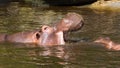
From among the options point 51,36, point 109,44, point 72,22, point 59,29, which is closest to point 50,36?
point 51,36

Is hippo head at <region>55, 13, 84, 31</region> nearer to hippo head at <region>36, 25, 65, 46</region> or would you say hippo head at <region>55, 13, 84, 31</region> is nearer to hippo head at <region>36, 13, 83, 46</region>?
hippo head at <region>36, 13, 83, 46</region>

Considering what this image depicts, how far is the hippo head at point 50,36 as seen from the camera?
8188mm

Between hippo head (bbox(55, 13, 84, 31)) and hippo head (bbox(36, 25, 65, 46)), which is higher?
hippo head (bbox(55, 13, 84, 31))

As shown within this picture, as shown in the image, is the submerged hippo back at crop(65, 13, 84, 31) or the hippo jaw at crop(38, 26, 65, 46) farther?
the hippo jaw at crop(38, 26, 65, 46)

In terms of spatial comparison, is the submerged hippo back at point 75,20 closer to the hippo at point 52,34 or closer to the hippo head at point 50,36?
the hippo at point 52,34

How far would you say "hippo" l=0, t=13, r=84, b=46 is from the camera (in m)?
7.84

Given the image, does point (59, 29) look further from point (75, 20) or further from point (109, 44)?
point (109, 44)

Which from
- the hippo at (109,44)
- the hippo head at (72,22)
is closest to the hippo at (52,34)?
the hippo head at (72,22)

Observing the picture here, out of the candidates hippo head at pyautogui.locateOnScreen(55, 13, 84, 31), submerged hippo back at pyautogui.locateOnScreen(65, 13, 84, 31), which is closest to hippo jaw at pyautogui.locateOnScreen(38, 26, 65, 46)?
A: hippo head at pyautogui.locateOnScreen(55, 13, 84, 31)

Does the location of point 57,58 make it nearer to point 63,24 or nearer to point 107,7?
point 63,24

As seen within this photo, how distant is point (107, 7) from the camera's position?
27.0 metres

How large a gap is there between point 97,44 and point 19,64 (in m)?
2.11

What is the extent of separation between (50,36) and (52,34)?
6 centimetres

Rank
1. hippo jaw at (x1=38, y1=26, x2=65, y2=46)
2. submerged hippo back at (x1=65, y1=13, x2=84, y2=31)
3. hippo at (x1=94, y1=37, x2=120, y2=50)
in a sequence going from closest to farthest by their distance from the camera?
1. submerged hippo back at (x1=65, y1=13, x2=84, y2=31)
2. hippo jaw at (x1=38, y1=26, x2=65, y2=46)
3. hippo at (x1=94, y1=37, x2=120, y2=50)
